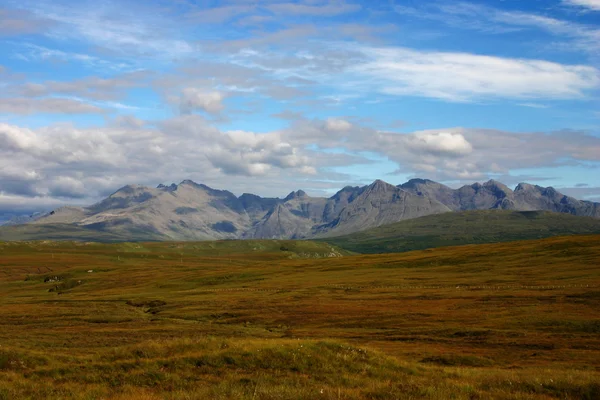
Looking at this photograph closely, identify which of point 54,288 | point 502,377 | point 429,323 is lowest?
point 54,288

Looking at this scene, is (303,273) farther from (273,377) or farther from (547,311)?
(273,377)

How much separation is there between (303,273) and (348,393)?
459 feet

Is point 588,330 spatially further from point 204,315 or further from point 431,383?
point 204,315

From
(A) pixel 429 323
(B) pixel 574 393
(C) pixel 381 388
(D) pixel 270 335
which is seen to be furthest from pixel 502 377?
(A) pixel 429 323

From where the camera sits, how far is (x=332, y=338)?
51594mm

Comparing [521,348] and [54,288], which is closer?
[521,348]

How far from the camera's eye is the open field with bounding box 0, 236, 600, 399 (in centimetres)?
2566

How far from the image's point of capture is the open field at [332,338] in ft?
84.2

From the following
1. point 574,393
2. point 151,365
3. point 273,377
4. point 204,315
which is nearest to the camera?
point 574,393

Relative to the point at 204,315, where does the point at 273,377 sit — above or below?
above

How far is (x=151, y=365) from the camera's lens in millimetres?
29703

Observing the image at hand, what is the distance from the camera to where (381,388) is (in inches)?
944

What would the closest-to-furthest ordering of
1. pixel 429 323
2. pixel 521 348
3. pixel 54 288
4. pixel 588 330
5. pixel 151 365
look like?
1. pixel 151 365
2. pixel 521 348
3. pixel 588 330
4. pixel 429 323
5. pixel 54 288

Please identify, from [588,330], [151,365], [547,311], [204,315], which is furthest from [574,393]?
[204,315]
